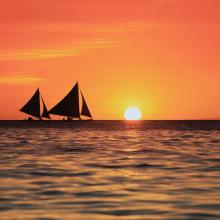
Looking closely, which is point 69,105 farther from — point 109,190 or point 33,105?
point 109,190

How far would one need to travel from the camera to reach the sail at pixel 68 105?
135 m

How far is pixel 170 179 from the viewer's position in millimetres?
19969

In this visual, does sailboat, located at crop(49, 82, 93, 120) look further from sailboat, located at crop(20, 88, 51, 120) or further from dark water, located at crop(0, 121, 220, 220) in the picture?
dark water, located at crop(0, 121, 220, 220)

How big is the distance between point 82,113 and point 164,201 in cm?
12773

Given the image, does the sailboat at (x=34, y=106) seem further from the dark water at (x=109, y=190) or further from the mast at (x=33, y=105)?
the dark water at (x=109, y=190)

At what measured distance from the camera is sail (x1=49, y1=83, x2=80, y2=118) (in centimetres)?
13500

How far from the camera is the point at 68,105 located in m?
135

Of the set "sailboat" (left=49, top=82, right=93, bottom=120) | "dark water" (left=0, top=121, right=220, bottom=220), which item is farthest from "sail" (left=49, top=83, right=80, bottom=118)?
"dark water" (left=0, top=121, right=220, bottom=220)

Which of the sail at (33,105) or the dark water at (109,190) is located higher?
the sail at (33,105)

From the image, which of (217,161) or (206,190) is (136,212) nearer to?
(206,190)

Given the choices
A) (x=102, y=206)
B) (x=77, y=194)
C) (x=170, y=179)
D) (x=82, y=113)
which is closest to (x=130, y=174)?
(x=170, y=179)

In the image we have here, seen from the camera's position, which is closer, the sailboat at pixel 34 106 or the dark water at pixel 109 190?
the dark water at pixel 109 190

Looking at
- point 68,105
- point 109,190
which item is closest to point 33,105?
point 68,105

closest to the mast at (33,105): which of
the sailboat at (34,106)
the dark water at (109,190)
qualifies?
the sailboat at (34,106)
